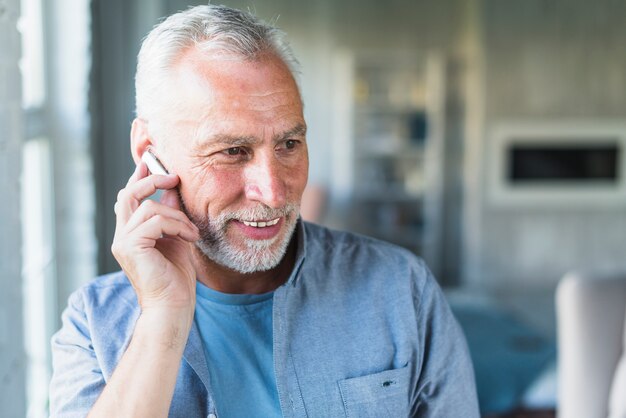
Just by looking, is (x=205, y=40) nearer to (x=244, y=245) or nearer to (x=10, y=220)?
(x=244, y=245)

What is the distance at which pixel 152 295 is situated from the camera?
3.98ft

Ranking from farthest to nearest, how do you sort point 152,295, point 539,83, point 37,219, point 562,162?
point 562,162, point 539,83, point 37,219, point 152,295

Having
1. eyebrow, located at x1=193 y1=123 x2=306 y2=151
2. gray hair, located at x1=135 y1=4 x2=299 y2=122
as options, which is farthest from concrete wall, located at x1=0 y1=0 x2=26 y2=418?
eyebrow, located at x1=193 y1=123 x2=306 y2=151

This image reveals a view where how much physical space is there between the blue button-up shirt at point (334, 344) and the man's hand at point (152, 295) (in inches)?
3.3

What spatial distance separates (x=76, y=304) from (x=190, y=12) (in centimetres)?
51

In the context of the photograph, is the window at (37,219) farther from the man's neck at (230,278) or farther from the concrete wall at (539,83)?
the concrete wall at (539,83)

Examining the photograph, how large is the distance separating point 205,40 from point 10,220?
53cm

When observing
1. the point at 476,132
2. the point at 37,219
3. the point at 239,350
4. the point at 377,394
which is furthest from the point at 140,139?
the point at 476,132

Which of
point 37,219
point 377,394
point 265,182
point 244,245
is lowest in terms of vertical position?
point 377,394

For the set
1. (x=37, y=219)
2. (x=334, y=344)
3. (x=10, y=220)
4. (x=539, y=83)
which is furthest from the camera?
(x=539, y=83)

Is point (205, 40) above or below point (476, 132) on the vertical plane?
above

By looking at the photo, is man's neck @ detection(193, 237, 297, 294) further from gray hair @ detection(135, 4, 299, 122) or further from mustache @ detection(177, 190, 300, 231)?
gray hair @ detection(135, 4, 299, 122)

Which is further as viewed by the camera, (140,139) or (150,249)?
(140,139)

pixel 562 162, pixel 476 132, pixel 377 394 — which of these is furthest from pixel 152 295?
pixel 562 162
